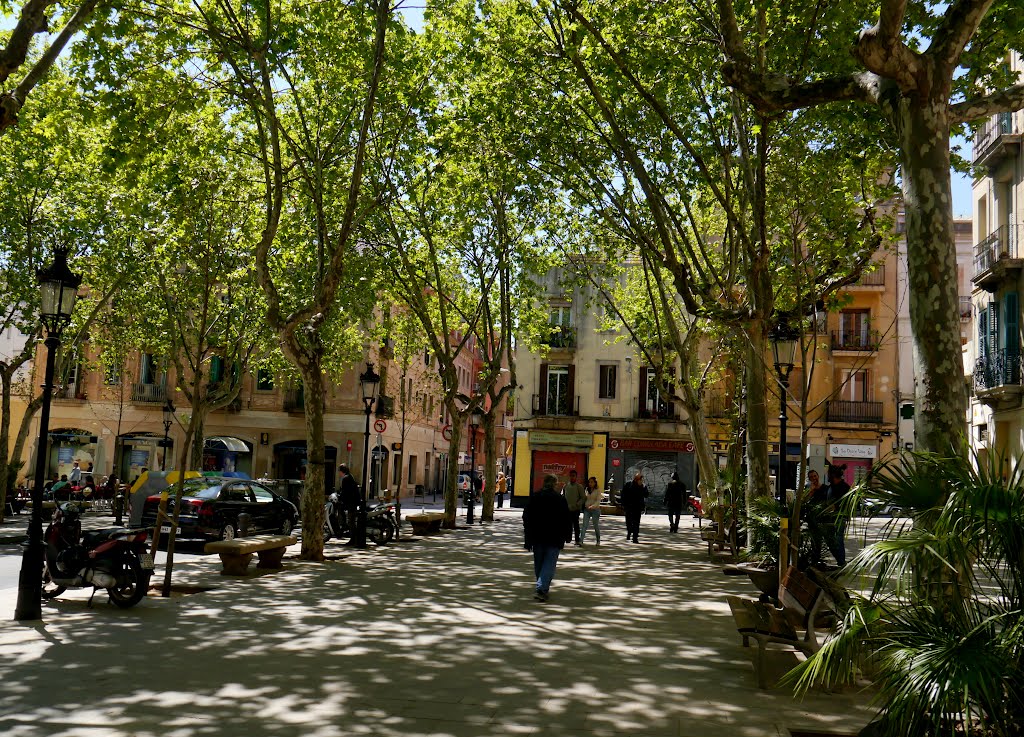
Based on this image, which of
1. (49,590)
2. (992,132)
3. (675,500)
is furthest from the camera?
(675,500)

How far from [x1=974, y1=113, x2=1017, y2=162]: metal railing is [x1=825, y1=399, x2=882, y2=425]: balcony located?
62.2 feet

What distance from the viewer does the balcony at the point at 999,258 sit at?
81.0ft

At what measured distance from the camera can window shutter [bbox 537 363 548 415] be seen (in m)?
45.5

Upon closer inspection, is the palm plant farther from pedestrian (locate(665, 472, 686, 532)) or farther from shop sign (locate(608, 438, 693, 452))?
shop sign (locate(608, 438, 693, 452))

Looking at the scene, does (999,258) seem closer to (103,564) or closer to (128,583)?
(128,583)

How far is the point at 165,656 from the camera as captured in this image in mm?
7906

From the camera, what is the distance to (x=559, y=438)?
4519 cm

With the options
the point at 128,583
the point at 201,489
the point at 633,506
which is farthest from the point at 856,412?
the point at 128,583

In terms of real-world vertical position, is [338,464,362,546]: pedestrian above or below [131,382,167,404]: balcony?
below

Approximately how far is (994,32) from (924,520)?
31.2 ft

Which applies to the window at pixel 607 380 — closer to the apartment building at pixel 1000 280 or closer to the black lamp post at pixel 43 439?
the apartment building at pixel 1000 280

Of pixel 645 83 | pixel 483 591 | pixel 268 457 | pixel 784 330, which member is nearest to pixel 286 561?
pixel 483 591

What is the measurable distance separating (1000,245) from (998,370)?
3.44m

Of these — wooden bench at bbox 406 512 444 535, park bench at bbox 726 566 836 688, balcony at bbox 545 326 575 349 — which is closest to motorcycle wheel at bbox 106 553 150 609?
park bench at bbox 726 566 836 688
